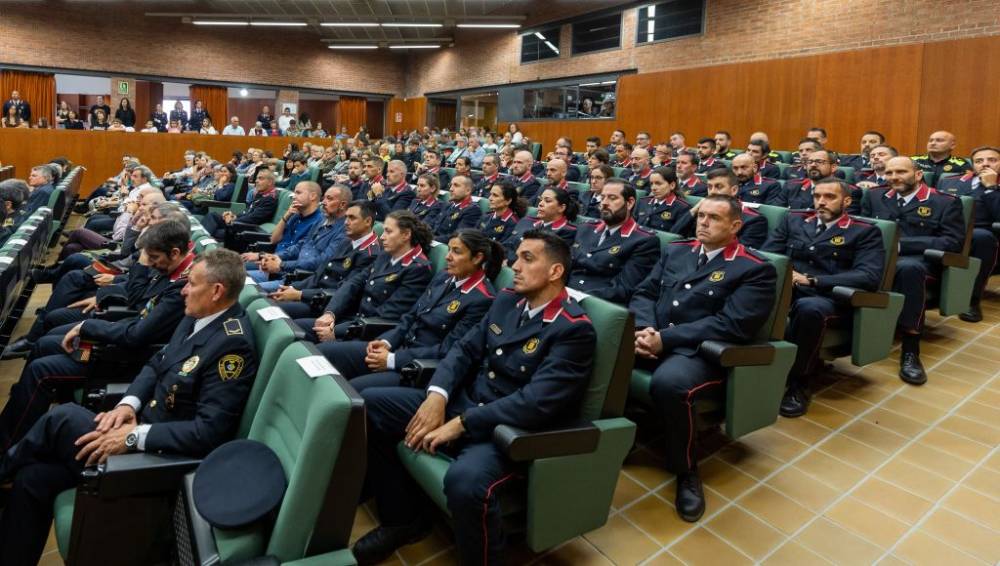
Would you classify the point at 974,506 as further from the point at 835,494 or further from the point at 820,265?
the point at 820,265

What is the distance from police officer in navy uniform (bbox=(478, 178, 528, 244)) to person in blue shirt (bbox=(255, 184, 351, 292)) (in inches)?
39.9

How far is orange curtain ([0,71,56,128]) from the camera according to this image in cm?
1323

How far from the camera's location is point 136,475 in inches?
58.4

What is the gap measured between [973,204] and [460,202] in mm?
3450

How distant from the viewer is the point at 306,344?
1.65 meters

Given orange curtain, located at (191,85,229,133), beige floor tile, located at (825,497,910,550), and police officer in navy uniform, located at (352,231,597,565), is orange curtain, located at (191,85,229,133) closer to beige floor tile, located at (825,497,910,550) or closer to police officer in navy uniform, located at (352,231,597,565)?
police officer in navy uniform, located at (352,231,597,565)

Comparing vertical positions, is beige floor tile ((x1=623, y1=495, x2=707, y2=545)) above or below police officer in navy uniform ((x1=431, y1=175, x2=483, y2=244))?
below

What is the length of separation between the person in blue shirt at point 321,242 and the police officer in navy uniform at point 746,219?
7.79ft

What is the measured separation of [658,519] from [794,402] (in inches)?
47.5

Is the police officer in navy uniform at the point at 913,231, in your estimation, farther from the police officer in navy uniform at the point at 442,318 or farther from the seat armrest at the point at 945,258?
the police officer in navy uniform at the point at 442,318

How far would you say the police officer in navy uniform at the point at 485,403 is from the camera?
1699mm

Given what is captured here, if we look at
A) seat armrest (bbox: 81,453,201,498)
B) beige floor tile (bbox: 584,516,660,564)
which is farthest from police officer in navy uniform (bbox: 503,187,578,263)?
seat armrest (bbox: 81,453,201,498)

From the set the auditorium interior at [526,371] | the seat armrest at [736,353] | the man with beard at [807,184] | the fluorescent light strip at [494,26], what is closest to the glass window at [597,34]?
the fluorescent light strip at [494,26]

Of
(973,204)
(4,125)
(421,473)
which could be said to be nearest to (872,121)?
(973,204)
